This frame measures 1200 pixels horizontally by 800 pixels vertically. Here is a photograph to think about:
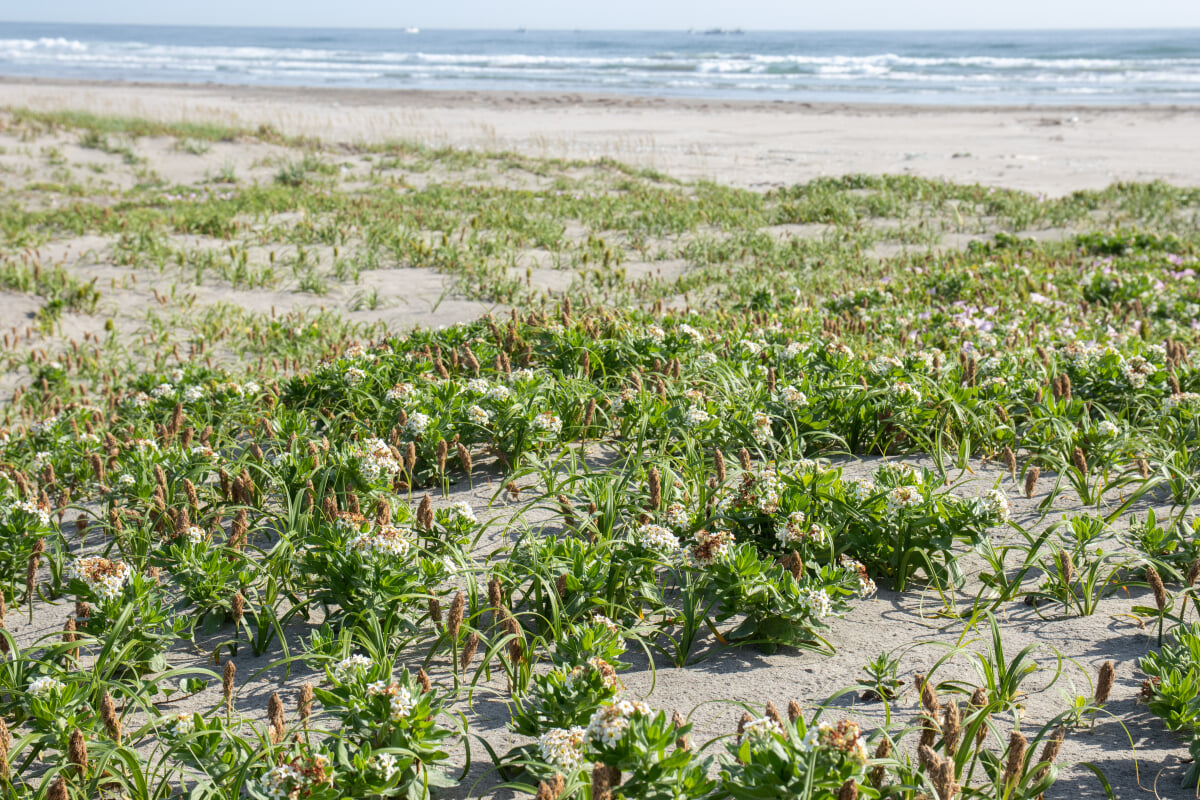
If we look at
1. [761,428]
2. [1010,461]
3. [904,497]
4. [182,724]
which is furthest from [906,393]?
[182,724]

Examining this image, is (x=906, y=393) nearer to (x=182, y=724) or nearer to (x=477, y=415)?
(x=477, y=415)

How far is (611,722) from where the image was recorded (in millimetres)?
2135

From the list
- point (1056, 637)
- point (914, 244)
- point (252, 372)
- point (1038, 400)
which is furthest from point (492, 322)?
point (914, 244)

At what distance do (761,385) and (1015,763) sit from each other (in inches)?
113

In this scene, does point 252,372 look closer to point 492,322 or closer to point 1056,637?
point 492,322

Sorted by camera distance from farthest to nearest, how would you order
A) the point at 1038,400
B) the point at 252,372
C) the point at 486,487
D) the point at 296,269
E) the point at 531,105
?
the point at 531,105 → the point at 296,269 → the point at 252,372 → the point at 1038,400 → the point at 486,487

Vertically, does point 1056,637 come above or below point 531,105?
below

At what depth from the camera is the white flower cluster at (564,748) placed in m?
2.14

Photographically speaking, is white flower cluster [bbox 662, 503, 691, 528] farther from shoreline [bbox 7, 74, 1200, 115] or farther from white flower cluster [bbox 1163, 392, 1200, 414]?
shoreline [bbox 7, 74, 1200, 115]

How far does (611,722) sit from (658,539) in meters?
0.99

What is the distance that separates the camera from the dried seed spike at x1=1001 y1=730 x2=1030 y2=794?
1995 millimetres

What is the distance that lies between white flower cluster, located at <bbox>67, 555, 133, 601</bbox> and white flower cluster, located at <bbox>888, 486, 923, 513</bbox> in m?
2.63

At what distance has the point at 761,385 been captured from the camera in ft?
15.6

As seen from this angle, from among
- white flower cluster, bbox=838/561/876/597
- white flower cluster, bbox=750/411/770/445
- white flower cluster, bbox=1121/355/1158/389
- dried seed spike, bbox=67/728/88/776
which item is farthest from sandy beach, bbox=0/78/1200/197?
dried seed spike, bbox=67/728/88/776
